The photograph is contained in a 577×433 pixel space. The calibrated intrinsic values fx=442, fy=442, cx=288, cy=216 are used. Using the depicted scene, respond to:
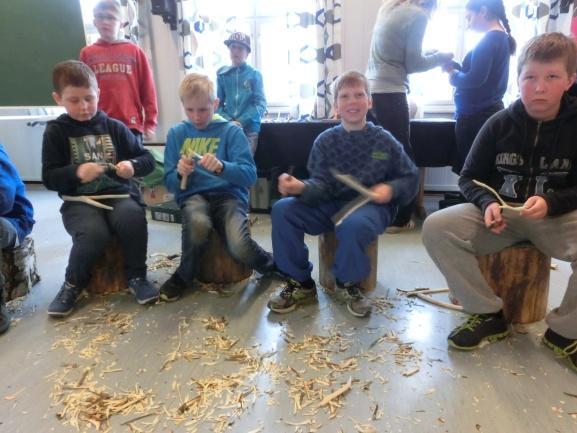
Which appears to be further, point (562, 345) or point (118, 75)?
point (118, 75)

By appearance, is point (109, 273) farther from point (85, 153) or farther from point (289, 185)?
point (289, 185)

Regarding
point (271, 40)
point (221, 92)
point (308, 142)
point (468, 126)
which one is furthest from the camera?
point (271, 40)

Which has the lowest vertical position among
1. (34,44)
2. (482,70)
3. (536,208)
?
(536,208)

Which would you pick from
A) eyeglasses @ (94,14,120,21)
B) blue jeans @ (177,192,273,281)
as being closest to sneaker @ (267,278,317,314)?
blue jeans @ (177,192,273,281)

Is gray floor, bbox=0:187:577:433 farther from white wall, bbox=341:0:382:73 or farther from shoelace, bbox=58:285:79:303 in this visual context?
white wall, bbox=341:0:382:73

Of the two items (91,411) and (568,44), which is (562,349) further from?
(91,411)

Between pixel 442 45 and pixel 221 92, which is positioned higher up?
pixel 442 45

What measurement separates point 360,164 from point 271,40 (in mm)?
2537

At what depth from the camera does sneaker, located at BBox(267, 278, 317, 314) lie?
173 centimetres

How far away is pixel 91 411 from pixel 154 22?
11.4ft

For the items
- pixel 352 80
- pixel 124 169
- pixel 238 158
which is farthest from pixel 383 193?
pixel 124 169

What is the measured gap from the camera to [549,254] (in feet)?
4.80

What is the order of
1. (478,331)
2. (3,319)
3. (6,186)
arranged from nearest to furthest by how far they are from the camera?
(478,331) < (3,319) < (6,186)

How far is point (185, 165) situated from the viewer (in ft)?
6.01
